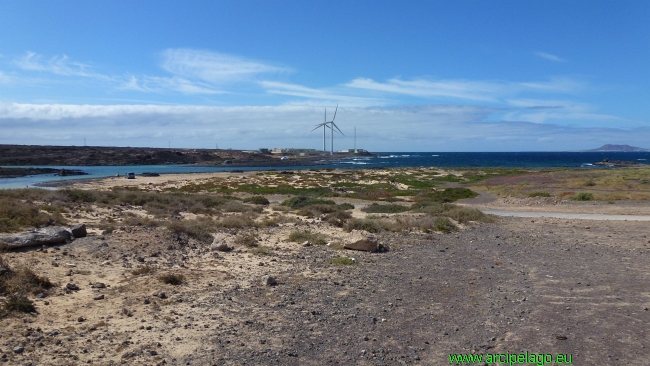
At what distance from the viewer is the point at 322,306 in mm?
9922

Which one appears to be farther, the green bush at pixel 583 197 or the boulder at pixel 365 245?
the green bush at pixel 583 197

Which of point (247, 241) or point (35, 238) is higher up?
point (35, 238)

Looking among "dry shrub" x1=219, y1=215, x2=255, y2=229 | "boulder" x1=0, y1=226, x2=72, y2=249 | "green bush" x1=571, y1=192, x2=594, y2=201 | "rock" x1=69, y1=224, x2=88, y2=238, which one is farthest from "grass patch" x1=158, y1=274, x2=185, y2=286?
"green bush" x1=571, y1=192, x2=594, y2=201

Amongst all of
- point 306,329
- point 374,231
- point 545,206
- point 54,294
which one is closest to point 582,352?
point 306,329

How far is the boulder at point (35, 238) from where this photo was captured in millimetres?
12719

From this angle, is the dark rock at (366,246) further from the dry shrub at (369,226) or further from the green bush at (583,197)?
the green bush at (583,197)

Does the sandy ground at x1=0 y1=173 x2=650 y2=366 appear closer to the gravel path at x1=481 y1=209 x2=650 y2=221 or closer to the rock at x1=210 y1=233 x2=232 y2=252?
the rock at x1=210 y1=233 x2=232 y2=252

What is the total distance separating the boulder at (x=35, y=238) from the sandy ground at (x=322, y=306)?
1.07 ft

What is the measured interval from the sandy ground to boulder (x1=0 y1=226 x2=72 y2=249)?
0.33 m

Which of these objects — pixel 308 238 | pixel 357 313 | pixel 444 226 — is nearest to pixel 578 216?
pixel 444 226

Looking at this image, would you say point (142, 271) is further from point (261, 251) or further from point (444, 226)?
point (444, 226)

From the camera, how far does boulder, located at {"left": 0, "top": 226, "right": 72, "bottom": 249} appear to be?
41.7 feet

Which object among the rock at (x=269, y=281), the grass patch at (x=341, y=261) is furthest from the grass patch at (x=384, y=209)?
the rock at (x=269, y=281)

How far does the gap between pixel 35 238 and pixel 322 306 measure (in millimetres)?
8680
